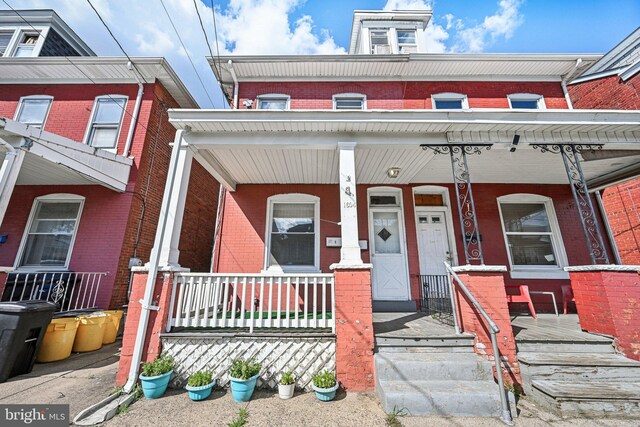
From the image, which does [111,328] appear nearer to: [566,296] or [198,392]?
[198,392]

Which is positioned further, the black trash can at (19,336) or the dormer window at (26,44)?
the dormer window at (26,44)

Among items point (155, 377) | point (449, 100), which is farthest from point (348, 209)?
point (449, 100)

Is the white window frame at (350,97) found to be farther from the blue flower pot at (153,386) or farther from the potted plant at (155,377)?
the blue flower pot at (153,386)

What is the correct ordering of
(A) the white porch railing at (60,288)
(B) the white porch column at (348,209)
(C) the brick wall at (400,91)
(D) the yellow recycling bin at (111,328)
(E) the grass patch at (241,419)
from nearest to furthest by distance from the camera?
(E) the grass patch at (241,419) < (B) the white porch column at (348,209) < (D) the yellow recycling bin at (111,328) < (A) the white porch railing at (60,288) < (C) the brick wall at (400,91)

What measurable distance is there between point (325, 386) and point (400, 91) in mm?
7002

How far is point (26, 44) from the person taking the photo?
7672 mm

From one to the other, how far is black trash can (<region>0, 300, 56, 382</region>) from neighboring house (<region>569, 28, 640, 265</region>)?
10752 millimetres

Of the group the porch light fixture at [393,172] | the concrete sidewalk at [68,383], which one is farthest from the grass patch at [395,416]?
the porch light fixture at [393,172]

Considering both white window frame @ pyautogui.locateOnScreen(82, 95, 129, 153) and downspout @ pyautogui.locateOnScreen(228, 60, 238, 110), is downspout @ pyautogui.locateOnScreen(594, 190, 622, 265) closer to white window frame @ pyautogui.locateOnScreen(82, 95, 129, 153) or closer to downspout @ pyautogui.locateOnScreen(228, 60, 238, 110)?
downspout @ pyautogui.locateOnScreen(228, 60, 238, 110)

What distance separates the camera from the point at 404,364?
118 inches

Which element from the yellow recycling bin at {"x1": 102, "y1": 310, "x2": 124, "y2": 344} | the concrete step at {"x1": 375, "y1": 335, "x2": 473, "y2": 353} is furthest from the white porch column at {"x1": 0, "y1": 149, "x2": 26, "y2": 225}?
the concrete step at {"x1": 375, "y1": 335, "x2": 473, "y2": 353}

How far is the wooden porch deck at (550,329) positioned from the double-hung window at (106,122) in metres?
9.37

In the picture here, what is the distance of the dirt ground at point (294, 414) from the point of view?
250 cm

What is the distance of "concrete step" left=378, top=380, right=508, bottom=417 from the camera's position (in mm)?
2637
